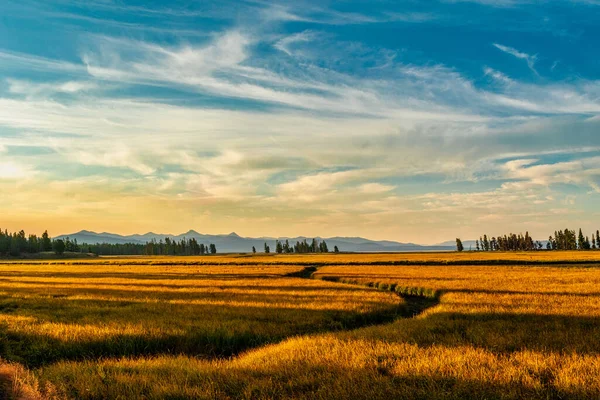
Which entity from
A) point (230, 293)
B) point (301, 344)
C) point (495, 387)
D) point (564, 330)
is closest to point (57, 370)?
point (301, 344)

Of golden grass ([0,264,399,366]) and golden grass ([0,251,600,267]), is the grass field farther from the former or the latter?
golden grass ([0,251,600,267])

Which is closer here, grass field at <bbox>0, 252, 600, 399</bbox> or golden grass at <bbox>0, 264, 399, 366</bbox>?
grass field at <bbox>0, 252, 600, 399</bbox>

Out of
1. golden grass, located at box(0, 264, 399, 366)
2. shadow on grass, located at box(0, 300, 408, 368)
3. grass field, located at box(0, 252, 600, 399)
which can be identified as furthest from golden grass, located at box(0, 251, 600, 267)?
shadow on grass, located at box(0, 300, 408, 368)

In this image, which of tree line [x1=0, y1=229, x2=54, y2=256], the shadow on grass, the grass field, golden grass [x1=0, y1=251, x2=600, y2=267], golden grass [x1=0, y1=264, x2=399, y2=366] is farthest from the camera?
tree line [x1=0, y1=229, x2=54, y2=256]

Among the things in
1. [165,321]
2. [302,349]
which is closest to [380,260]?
[165,321]

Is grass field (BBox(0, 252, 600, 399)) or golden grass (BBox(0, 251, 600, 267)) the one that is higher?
grass field (BBox(0, 252, 600, 399))

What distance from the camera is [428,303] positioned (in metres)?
25.8

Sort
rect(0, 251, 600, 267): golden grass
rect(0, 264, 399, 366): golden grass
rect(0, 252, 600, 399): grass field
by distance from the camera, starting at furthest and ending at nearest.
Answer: rect(0, 251, 600, 267): golden grass → rect(0, 264, 399, 366): golden grass → rect(0, 252, 600, 399): grass field

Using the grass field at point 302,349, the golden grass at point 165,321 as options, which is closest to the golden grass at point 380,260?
the golden grass at point 165,321

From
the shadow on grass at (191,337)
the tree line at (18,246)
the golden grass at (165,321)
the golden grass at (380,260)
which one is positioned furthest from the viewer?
the tree line at (18,246)

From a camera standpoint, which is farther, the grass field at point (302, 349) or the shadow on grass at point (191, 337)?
the shadow on grass at point (191, 337)

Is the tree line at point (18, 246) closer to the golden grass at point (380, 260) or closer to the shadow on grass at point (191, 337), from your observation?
the golden grass at point (380, 260)

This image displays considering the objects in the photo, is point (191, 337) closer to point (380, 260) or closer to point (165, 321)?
point (165, 321)

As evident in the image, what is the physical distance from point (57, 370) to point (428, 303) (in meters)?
21.2
